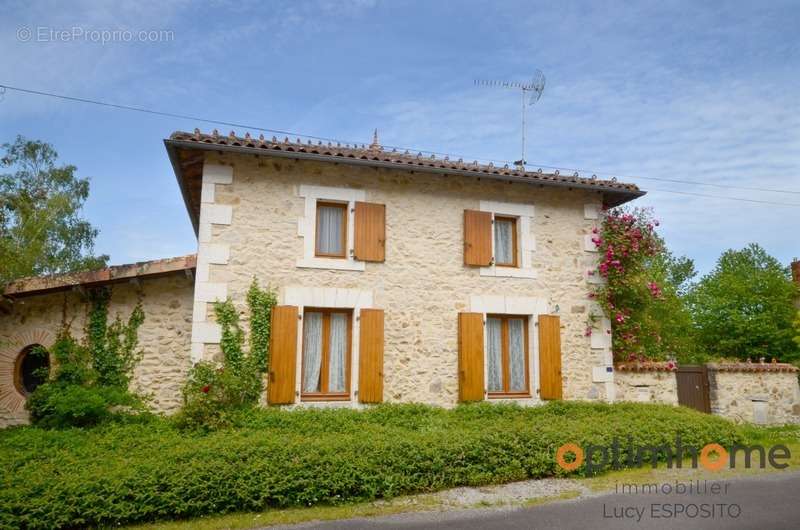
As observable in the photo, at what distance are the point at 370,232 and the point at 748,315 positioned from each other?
16124 mm

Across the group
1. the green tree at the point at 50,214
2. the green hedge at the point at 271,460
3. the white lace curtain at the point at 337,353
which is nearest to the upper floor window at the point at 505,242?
the green hedge at the point at 271,460

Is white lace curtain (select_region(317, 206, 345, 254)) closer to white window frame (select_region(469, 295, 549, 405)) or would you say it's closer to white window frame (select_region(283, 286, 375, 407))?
white window frame (select_region(283, 286, 375, 407))

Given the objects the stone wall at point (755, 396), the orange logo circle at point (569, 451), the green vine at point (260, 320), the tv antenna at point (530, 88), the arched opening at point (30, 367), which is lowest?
the orange logo circle at point (569, 451)

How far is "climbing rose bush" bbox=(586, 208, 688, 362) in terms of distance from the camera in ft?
32.8

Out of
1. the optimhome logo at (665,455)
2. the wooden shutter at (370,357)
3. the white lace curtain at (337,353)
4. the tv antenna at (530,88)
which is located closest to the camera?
the optimhome logo at (665,455)

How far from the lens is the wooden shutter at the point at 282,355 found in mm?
8031

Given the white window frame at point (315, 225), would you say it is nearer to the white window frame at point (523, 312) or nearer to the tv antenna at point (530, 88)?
the white window frame at point (523, 312)

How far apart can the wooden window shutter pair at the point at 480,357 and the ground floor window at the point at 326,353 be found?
1.94 m

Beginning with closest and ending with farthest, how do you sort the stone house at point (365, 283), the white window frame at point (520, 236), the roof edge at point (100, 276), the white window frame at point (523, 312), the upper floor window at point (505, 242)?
the roof edge at point (100, 276) → the stone house at point (365, 283) → the white window frame at point (523, 312) → the white window frame at point (520, 236) → the upper floor window at point (505, 242)

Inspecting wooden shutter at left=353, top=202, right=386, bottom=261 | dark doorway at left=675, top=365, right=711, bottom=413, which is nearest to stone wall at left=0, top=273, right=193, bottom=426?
wooden shutter at left=353, top=202, right=386, bottom=261

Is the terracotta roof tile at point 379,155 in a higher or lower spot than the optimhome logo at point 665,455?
higher

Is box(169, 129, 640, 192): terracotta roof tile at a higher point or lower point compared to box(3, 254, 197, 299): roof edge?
higher

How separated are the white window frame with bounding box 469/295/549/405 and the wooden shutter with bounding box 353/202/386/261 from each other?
1897 mm

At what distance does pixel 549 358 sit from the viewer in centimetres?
946
